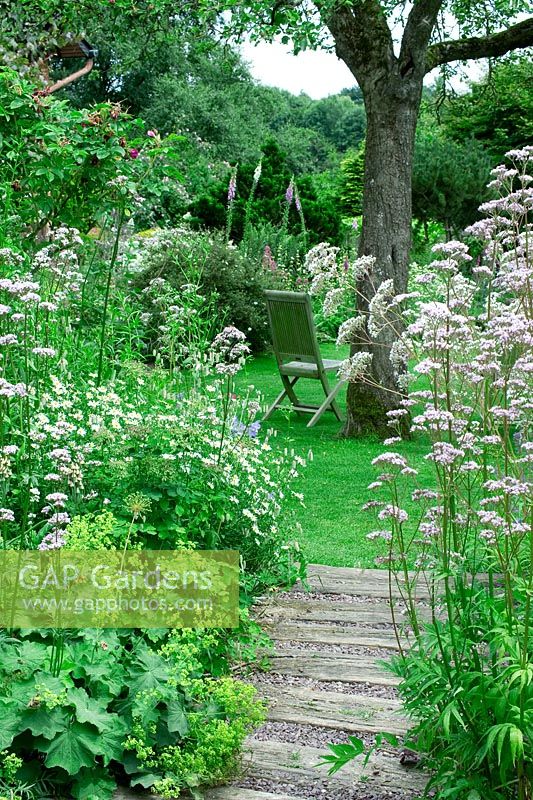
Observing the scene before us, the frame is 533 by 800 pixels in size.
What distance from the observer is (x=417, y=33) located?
8.15 metres

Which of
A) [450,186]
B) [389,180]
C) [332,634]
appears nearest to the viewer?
[332,634]

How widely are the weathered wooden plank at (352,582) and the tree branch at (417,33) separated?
4841mm

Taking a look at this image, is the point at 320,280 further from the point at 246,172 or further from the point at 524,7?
the point at 246,172

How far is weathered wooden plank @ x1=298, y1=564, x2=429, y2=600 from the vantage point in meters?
4.69

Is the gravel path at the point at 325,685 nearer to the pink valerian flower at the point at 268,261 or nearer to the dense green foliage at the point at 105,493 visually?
the dense green foliage at the point at 105,493

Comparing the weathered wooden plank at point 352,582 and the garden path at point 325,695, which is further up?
the weathered wooden plank at point 352,582

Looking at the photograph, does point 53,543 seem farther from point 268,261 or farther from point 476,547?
point 268,261

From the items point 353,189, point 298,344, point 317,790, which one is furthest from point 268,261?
point 317,790

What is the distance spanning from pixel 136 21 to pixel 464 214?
10.6 metres

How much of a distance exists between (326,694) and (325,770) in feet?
1.77

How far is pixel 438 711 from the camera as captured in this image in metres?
2.70

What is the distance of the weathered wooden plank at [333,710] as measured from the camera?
11.0ft

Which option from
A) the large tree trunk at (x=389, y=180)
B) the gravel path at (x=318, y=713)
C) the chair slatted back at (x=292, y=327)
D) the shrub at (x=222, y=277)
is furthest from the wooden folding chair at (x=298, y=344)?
the gravel path at (x=318, y=713)

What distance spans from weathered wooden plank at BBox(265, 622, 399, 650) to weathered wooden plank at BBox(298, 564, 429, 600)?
407 mm
